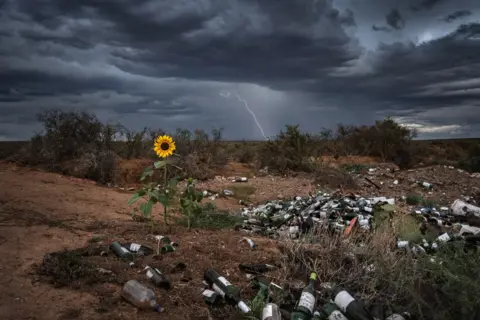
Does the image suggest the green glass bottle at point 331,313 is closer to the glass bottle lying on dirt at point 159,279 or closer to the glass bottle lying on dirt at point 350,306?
the glass bottle lying on dirt at point 350,306

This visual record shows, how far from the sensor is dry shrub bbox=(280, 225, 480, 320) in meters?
3.53

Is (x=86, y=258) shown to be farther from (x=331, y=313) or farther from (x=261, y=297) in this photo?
(x=331, y=313)

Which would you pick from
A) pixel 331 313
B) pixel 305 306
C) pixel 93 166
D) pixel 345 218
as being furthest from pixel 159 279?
pixel 93 166

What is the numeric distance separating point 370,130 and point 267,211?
47.5ft

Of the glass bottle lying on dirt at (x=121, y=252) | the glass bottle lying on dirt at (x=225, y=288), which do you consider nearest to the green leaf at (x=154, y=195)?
the glass bottle lying on dirt at (x=121, y=252)

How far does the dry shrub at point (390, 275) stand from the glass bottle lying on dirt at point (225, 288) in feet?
1.72

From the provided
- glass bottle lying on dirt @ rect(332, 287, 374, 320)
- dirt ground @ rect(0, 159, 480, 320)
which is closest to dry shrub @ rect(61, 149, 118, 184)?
dirt ground @ rect(0, 159, 480, 320)

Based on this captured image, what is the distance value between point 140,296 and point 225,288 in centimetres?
72

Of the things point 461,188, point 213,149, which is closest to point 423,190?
point 461,188

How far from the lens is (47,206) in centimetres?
712

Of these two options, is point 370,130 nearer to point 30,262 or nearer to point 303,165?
point 303,165

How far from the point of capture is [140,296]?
3.80 metres

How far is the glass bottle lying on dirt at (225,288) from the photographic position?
385 cm

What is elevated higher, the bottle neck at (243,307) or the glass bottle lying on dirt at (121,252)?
the glass bottle lying on dirt at (121,252)
